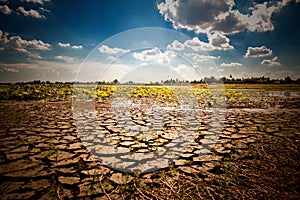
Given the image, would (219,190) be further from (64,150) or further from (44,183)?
(64,150)

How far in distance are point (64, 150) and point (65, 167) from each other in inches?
21.8

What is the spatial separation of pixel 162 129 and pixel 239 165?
1.80 meters

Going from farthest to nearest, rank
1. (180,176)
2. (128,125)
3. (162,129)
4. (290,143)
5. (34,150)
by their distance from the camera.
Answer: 1. (128,125)
2. (162,129)
3. (290,143)
4. (34,150)
5. (180,176)

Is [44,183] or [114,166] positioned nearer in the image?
[44,183]

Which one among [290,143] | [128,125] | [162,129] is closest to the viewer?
[290,143]

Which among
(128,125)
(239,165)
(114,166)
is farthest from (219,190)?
(128,125)

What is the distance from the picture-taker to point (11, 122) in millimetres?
4012

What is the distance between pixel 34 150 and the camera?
2412mm

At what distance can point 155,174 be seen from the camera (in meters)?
1.87

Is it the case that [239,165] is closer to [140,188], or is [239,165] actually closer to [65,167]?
[140,188]

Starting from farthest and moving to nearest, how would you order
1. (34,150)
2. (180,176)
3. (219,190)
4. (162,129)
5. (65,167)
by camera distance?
(162,129) → (34,150) → (65,167) → (180,176) → (219,190)

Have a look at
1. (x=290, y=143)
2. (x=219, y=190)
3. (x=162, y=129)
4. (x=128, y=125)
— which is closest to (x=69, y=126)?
(x=128, y=125)

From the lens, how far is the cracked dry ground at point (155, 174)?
1.52 metres

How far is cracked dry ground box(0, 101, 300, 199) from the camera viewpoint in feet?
4.98
